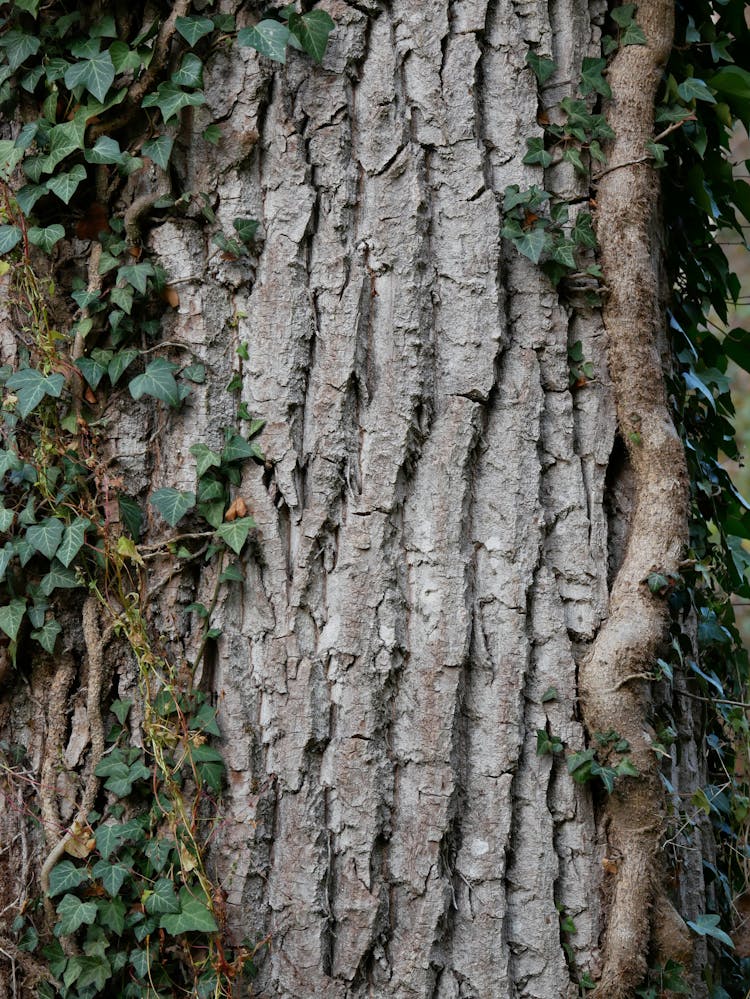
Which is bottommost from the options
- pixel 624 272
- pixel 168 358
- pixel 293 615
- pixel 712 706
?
pixel 712 706

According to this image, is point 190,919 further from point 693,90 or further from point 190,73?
point 693,90

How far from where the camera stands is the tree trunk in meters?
1.56

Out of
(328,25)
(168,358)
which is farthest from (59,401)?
(328,25)

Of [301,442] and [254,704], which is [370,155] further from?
[254,704]

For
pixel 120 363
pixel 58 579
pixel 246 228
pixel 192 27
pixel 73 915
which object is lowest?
pixel 73 915

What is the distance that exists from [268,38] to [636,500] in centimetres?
119

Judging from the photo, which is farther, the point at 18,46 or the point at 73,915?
the point at 18,46

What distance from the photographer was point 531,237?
64.0 inches

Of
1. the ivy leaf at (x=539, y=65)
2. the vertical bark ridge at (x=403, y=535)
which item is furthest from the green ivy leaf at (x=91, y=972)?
the ivy leaf at (x=539, y=65)

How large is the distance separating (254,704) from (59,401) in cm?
78

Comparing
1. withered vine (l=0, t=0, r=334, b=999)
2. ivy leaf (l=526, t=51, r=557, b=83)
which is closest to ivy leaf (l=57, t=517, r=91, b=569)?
withered vine (l=0, t=0, r=334, b=999)

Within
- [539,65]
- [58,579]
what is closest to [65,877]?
[58,579]

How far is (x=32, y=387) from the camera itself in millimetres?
1707

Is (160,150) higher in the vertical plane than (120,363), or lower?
higher
